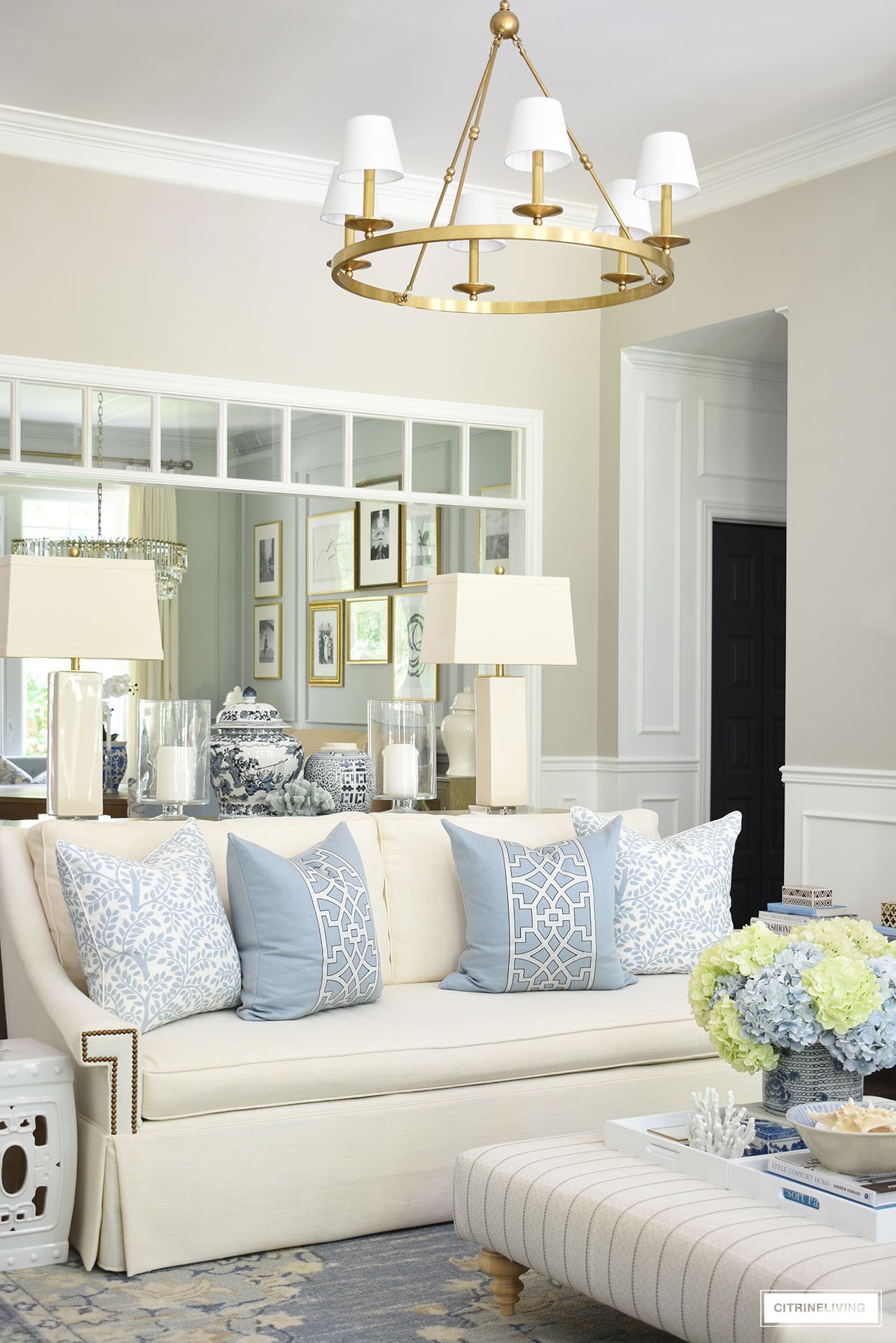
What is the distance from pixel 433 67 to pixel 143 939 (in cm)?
322

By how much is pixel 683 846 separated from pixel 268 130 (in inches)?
127

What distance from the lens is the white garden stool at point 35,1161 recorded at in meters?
2.78

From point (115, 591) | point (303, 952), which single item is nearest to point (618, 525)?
point (115, 591)

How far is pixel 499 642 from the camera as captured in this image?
13.3ft

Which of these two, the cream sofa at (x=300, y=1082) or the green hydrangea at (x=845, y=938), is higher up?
the green hydrangea at (x=845, y=938)

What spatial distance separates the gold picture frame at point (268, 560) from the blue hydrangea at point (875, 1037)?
7.02 m

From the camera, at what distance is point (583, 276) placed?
645 centimetres

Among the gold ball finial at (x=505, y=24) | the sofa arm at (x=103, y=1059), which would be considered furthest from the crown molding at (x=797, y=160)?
the sofa arm at (x=103, y=1059)

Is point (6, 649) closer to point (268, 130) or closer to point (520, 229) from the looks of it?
point (520, 229)

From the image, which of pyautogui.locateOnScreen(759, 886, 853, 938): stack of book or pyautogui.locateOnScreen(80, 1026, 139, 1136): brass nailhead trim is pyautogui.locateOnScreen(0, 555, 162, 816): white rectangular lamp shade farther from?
pyautogui.locateOnScreen(759, 886, 853, 938): stack of book

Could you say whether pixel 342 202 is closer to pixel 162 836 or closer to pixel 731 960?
pixel 162 836

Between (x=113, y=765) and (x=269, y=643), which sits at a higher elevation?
(x=269, y=643)

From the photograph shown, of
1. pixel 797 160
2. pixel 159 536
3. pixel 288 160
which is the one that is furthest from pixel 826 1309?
pixel 159 536

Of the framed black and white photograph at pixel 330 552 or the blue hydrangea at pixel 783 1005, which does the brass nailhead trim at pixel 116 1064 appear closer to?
the blue hydrangea at pixel 783 1005
